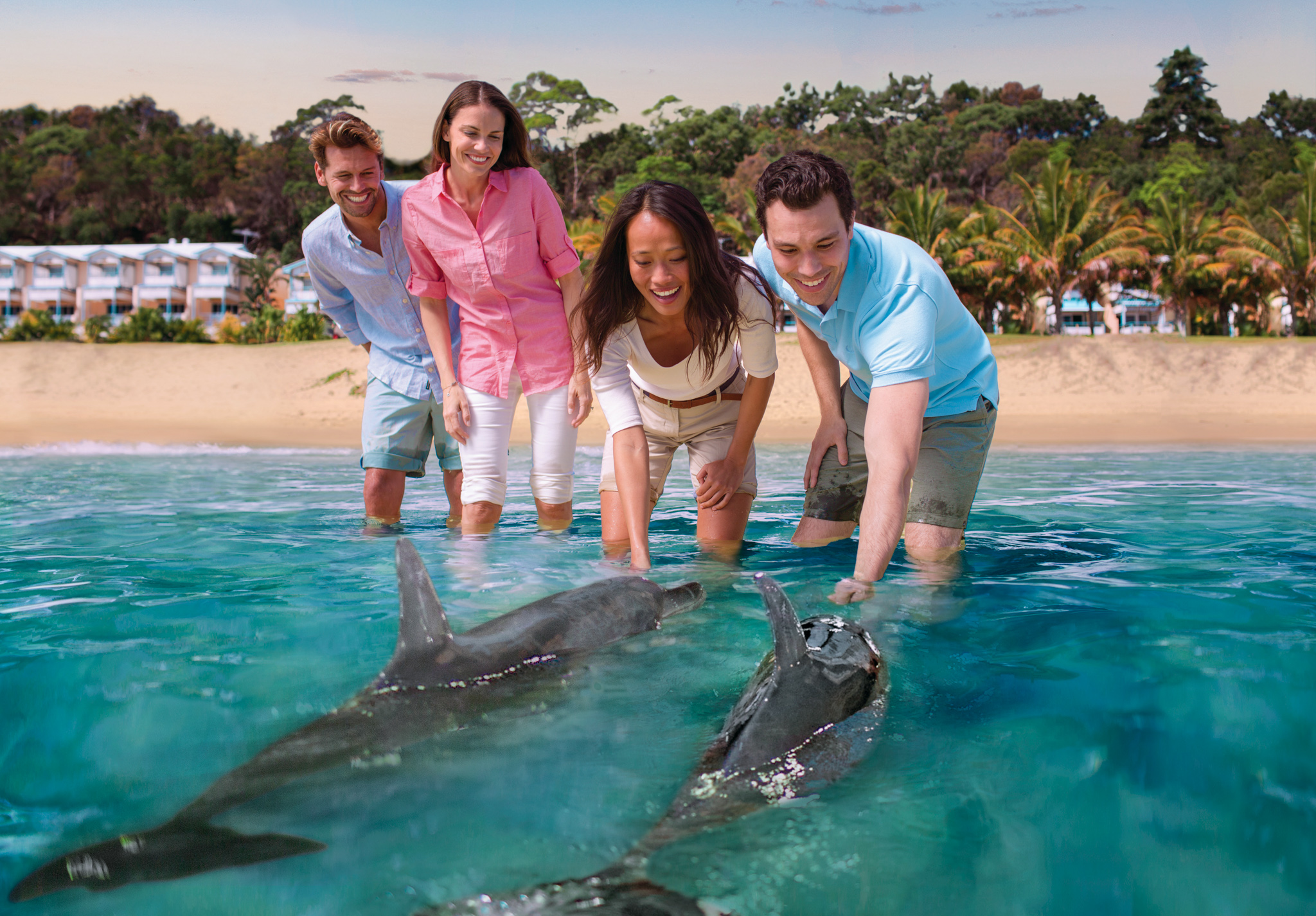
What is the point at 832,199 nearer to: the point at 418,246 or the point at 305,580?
the point at 418,246

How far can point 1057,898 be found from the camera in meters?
2.14

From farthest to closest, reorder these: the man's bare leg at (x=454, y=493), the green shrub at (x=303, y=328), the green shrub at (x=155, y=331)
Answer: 1. the green shrub at (x=303, y=328)
2. the green shrub at (x=155, y=331)
3. the man's bare leg at (x=454, y=493)

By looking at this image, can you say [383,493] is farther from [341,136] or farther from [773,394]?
[773,394]

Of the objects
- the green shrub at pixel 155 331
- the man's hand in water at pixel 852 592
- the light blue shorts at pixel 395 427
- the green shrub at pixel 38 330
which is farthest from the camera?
the green shrub at pixel 38 330

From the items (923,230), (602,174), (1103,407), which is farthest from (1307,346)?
(602,174)

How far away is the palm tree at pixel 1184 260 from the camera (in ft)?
101

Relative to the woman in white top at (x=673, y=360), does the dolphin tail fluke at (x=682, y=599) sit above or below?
below

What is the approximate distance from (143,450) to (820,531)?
12.5 m

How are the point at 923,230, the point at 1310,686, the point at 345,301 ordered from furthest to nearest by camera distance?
the point at 923,230 < the point at 345,301 < the point at 1310,686

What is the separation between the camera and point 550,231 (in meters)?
4.84

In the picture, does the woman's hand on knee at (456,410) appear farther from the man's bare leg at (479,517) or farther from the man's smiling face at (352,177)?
the man's smiling face at (352,177)

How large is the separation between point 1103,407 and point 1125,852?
63.7 feet

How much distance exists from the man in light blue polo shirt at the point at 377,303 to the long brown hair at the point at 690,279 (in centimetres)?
130

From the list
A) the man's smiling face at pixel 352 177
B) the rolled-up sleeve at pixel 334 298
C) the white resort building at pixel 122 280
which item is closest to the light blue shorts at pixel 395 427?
the rolled-up sleeve at pixel 334 298
